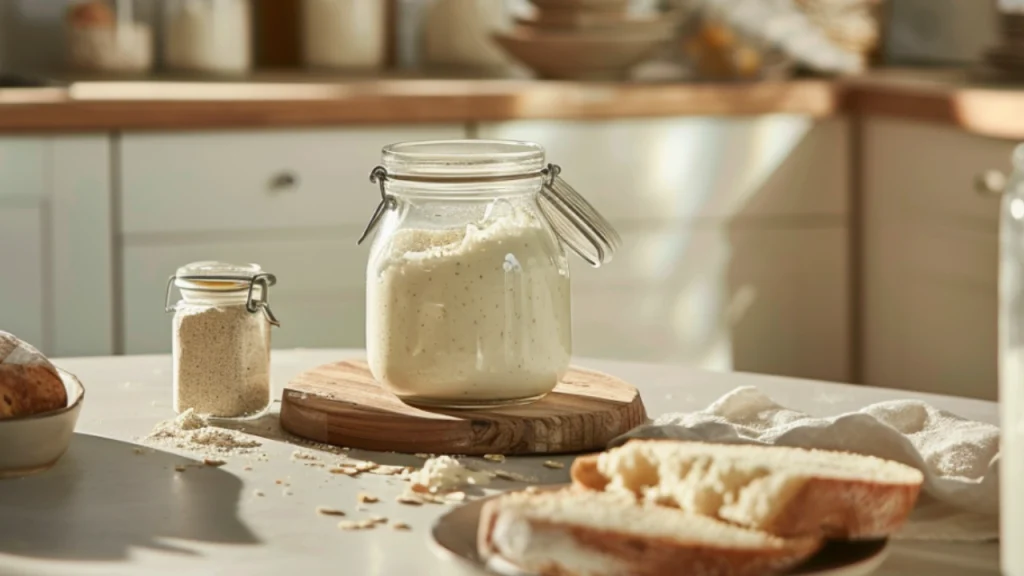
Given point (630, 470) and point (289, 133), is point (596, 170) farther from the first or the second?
point (630, 470)

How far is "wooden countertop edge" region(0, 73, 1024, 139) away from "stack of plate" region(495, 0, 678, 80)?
0.27 feet

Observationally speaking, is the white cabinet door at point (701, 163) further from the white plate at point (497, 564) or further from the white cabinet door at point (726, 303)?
the white plate at point (497, 564)

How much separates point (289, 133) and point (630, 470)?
2.01 meters

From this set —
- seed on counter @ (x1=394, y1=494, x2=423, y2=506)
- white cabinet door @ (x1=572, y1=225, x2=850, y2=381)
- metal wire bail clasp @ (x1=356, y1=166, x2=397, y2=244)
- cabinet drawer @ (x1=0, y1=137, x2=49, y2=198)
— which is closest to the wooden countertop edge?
cabinet drawer @ (x1=0, y1=137, x2=49, y2=198)

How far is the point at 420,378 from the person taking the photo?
114 cm

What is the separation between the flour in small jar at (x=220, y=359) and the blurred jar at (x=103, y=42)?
2.16m

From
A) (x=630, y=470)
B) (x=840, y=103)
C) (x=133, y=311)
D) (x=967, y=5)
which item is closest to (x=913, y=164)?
(x=840, y=103)

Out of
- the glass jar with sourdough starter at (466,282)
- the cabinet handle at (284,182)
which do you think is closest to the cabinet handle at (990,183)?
the cabinet handle at (284,182)

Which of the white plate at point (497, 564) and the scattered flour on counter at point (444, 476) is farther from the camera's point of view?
the scattered flour on counter at point (444, 476)

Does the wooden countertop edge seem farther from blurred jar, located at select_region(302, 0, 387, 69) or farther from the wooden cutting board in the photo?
the wooden cutting board

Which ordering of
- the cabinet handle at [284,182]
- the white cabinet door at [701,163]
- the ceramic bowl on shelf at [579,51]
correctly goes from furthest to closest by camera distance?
the ceramic bowl on shelf at [579,51] → the white cabinet door at [701,163] → the cabinet handle at [284,182]

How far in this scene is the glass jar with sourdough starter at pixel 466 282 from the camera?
113 cm

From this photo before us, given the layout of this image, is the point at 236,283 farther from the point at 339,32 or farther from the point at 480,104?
the point at 339,32

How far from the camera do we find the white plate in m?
0.77
